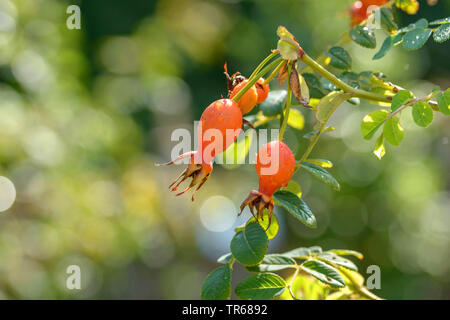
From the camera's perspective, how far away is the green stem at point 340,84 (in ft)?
1.63

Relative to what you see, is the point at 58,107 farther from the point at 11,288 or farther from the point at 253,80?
the point at 253,80

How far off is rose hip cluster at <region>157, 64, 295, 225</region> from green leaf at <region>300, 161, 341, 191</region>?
0.04m

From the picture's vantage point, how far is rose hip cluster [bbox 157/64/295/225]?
1.63 ft

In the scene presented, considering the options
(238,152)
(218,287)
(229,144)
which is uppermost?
(238,152)

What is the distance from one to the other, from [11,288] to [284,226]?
1.39 metres

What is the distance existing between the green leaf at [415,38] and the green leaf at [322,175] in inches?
6.9

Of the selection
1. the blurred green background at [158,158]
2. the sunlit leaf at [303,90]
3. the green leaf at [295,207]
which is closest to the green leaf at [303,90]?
the sunlit leaf at [303,90]

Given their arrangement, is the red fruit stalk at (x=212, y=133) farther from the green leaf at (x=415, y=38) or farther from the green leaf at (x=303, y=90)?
the green leaf at (x=415, y=38)

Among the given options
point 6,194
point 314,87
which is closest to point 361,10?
point 314,87

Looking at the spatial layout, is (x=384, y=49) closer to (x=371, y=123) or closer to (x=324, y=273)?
(x=371, y=123)

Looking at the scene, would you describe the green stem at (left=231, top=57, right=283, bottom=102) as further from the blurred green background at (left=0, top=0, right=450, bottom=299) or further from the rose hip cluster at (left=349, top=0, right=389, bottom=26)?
the blurred green background at (left=0, top=0, right=450, bottom=299)

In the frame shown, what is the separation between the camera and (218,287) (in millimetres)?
560

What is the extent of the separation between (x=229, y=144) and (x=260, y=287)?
0.17 meters
